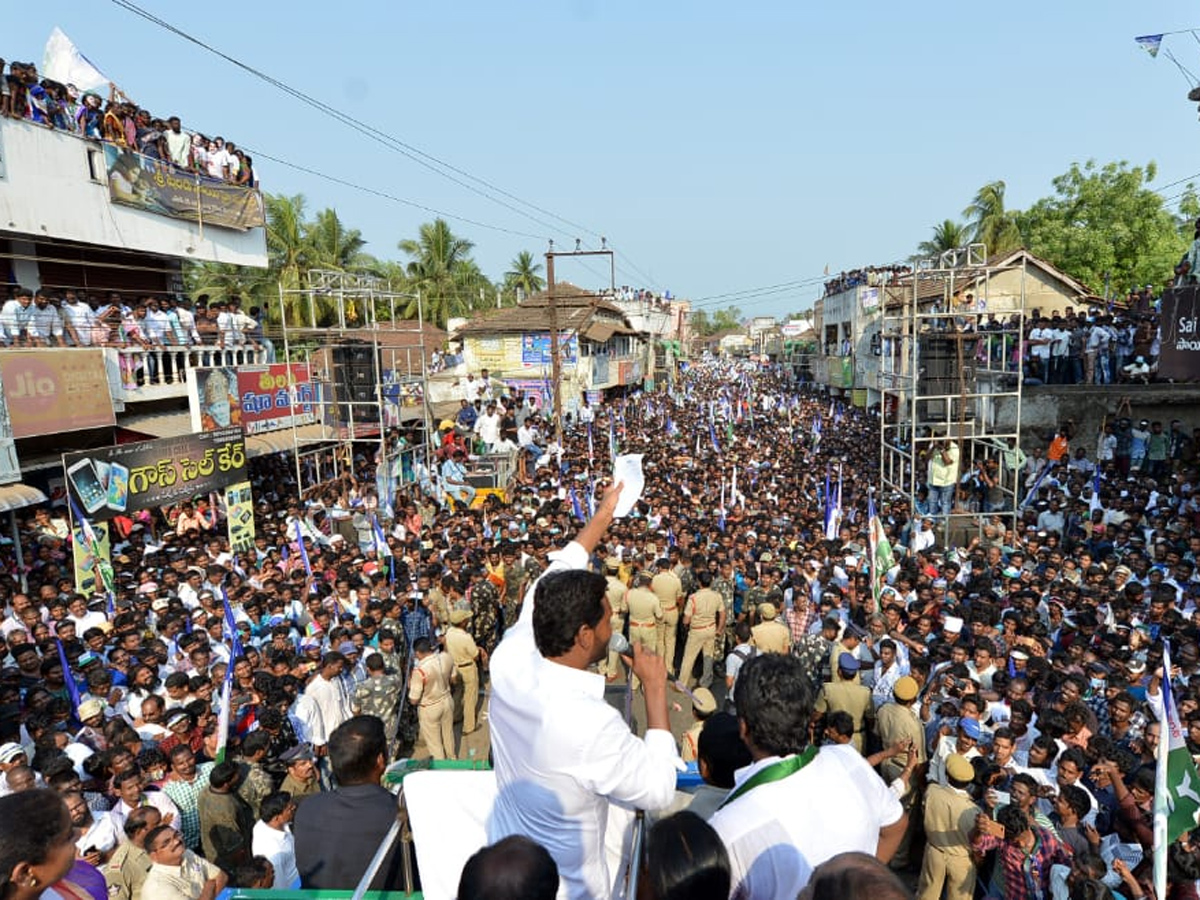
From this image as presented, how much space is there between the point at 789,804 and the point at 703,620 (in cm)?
604

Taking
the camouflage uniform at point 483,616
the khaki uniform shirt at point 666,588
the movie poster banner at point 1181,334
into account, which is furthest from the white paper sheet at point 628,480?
the movie poster banner at point 1181,334

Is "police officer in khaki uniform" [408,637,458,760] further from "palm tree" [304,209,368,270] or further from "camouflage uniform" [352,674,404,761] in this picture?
"palm tree" [304,209,368,270]

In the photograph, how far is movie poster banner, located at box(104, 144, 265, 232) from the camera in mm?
14482

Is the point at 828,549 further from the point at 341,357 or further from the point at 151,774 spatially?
the point at 341,357

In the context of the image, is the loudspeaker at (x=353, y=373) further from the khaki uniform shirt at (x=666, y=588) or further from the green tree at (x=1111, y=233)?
the green tree at (x=1111, y=233)

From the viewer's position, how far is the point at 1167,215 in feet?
93.5

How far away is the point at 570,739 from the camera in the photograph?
2.02 m

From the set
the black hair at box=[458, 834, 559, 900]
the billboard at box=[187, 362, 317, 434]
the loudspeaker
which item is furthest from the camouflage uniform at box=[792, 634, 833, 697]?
the loudspeaker

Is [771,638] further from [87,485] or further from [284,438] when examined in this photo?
[284,438]

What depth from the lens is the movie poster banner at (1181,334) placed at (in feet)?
36.8

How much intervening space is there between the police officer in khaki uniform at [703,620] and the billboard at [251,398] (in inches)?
321

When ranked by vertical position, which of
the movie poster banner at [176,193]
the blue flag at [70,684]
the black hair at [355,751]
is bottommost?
the blue flag at [70,684]

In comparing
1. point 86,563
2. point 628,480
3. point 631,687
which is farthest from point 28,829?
point 86,563

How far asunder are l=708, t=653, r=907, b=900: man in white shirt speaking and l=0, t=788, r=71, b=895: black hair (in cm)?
183
